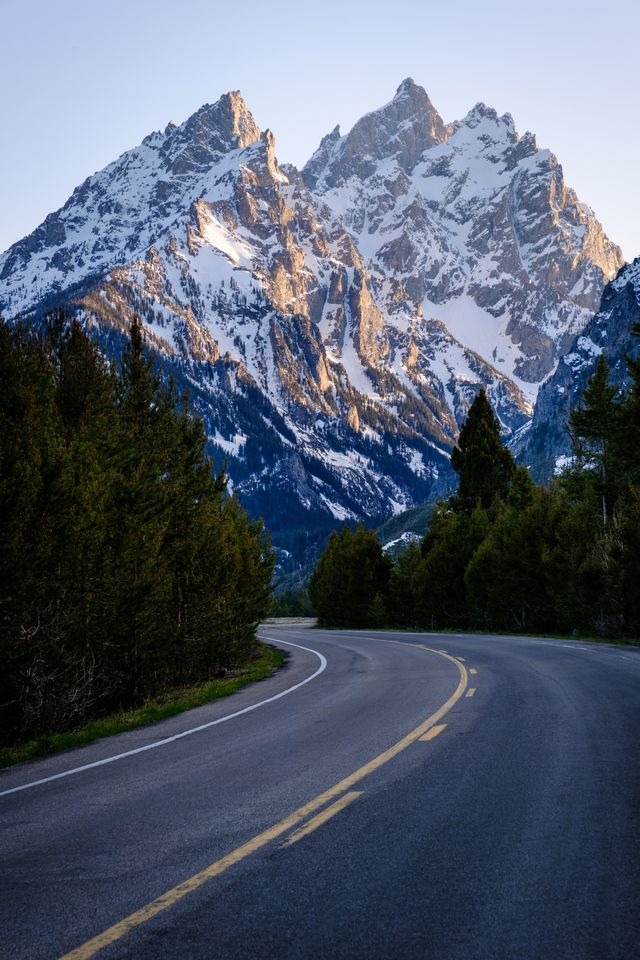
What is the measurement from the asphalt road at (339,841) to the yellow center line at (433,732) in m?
0.06

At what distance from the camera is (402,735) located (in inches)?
407

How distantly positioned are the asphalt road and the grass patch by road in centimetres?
56

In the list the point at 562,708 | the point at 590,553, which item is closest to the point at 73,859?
the point at 562,708

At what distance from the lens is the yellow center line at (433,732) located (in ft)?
33.3

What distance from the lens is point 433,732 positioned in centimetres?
1052

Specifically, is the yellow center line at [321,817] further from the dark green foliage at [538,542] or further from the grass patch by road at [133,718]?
the dark green foliage at [538,542]

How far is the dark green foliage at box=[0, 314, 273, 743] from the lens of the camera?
1171 centimetres

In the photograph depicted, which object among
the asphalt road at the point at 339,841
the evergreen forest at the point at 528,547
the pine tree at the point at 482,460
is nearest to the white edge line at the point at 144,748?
the asphalt road at the point at 339,841

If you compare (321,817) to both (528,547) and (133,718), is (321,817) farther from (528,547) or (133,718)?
(528,547)

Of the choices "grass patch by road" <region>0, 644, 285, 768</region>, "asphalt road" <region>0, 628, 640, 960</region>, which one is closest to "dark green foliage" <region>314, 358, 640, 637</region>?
"grass patch by road" <region>0, 644, 285, 768</region>

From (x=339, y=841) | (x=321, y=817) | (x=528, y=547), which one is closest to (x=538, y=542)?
(x=528, y=547)

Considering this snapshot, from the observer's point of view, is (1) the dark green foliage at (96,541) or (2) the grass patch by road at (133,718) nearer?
(2) the grass patch by road at (133,718)

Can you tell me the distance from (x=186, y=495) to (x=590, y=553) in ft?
70.4

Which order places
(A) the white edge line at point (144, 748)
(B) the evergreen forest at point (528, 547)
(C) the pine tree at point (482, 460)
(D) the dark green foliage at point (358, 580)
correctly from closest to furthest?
(A) the white edge line at point (144, 748), (B) the evergreen forest at point (528, 547), (C) the pine tree at point (482, 460), (D) the dark green foliage at point (358, 580)
